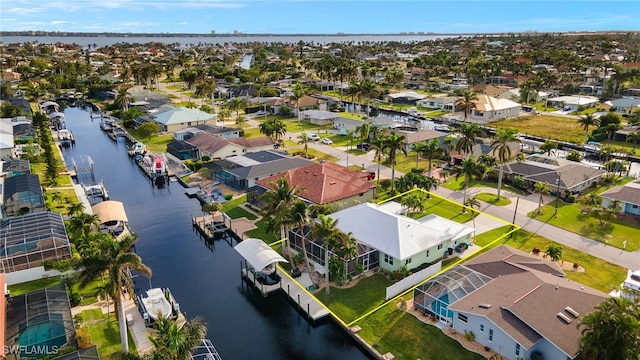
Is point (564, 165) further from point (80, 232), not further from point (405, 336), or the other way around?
point (80, 232)

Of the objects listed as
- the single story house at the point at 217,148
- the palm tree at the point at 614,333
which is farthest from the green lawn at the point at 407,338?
the single story house at the point at 217,148

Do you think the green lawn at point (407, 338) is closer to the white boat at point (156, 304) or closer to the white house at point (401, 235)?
the white house at point (401, 235)

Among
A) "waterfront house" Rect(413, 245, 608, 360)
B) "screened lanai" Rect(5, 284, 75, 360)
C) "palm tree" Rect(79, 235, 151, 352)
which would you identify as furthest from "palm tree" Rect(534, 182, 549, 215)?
"screened lanai" Rect(5, 284, 75, 360)

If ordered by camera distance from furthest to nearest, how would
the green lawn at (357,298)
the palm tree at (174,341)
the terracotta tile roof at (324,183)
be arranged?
the terracotta tile roof at (324,183) → the green lawn at (357,298) → the palm tree at (174,341)

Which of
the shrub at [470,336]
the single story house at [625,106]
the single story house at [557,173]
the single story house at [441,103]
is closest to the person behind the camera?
the shrub at [470,336]

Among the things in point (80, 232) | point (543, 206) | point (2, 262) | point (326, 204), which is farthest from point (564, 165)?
point (2, 262)

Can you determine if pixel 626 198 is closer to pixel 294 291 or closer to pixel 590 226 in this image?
pixel 590 226

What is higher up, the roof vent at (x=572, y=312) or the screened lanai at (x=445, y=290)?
the roof vent at (x=572, y=312)

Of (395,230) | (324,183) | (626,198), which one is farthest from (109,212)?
(626,198)
